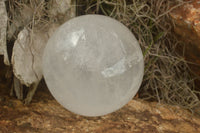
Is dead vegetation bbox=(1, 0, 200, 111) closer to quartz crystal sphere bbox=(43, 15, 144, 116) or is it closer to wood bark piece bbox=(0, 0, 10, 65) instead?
wood bark piece bbox=(0, 0, 10, 65)

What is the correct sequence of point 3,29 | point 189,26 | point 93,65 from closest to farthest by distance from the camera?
point 93,65 → point 3,29 → point 189,26

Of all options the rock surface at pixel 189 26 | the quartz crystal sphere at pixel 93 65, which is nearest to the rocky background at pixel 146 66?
the rock surface at pixel 189 26

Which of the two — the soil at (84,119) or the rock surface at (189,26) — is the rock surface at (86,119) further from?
the rock surface at (189,26)

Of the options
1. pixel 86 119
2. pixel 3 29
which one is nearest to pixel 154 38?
pixel 86 119

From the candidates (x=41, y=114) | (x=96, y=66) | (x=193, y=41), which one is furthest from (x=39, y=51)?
(x=193, y=41)

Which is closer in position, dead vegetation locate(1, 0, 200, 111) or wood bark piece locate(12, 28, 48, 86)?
wood bark piece locate(12, 28, 48, 86)

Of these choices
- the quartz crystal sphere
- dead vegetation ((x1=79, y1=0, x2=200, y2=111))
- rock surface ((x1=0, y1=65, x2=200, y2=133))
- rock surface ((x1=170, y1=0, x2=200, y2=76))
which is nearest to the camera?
the quartz crystal sphere

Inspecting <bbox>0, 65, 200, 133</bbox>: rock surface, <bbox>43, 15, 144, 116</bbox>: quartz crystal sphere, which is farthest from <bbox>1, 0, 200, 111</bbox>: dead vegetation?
<bbox>43, 15, 144, 116</bbox>: quartz crystal sphere

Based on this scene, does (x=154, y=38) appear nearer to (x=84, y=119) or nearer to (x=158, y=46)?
(x=158, y=46)
